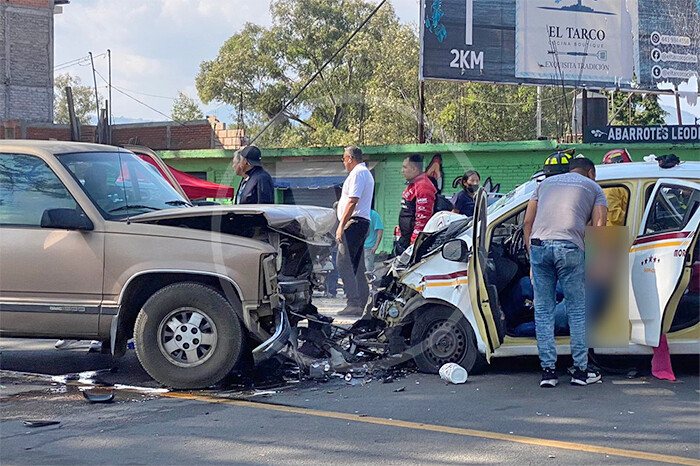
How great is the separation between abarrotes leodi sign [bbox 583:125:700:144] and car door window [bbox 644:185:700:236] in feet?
36.7

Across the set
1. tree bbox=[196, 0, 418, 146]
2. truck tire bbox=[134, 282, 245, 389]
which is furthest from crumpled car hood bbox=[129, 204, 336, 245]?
tree bbox=[196, 0, 418, 146]

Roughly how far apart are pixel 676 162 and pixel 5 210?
5.32 m

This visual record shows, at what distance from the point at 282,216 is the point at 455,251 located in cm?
141

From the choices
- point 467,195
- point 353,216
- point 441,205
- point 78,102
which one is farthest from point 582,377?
point 78,102

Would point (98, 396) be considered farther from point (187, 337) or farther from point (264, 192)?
point (264, 192)

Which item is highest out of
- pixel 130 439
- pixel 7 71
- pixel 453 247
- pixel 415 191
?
pixel 7 71

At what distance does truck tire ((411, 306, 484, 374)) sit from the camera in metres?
6.84

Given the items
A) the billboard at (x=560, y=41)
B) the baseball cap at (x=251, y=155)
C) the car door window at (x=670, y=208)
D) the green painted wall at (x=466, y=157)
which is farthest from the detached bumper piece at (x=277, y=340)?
the billboard at (x=560, y=41)

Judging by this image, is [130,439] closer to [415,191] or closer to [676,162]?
[676,162]

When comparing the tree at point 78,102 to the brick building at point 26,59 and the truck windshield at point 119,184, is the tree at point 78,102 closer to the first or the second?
the brick building at point 26,59

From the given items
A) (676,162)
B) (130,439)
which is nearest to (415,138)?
(676,162)

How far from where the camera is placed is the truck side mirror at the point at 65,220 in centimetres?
648

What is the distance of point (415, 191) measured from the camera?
31.8 feet

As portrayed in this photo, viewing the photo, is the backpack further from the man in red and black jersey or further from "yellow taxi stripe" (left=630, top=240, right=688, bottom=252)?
"yellow taxi stripe" (left=630, top=240, right=688, bottom=252)
